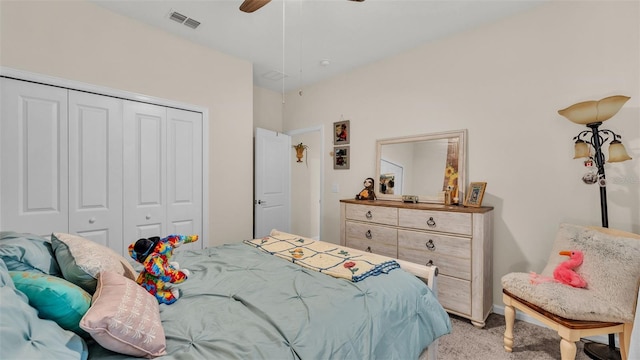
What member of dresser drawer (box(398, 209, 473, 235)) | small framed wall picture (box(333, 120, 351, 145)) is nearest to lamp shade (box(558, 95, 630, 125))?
dresser drawer (box(398, 209, 473, 235))

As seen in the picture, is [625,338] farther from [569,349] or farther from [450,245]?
[450,245]

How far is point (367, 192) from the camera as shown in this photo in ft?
10.9

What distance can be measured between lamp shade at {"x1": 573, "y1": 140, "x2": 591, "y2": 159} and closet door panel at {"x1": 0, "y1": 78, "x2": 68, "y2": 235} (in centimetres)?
413

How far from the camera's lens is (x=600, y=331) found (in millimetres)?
1570

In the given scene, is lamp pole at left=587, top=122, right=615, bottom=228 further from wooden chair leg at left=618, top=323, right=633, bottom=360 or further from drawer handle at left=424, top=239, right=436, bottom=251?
drawer handle at left=424, top=239, right=436, bottom=251

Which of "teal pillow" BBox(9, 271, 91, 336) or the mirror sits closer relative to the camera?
"teal pillow" BBox(9, 271, 91, 336)

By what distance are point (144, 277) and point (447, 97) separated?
3.01 meters

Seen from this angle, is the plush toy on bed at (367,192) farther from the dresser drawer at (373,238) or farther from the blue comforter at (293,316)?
the blue comforter at (293,316)

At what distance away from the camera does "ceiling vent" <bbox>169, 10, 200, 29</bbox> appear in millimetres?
2484

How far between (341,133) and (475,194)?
6.16ft

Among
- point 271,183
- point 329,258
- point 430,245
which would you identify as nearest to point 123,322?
Answer: point 329,258

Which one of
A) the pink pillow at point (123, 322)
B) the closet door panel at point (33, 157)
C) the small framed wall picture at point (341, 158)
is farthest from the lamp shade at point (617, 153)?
the closet door panel at point (33, 157)

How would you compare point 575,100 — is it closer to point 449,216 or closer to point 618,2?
point 618,2

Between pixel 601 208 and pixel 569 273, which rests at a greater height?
pixel 601 208
